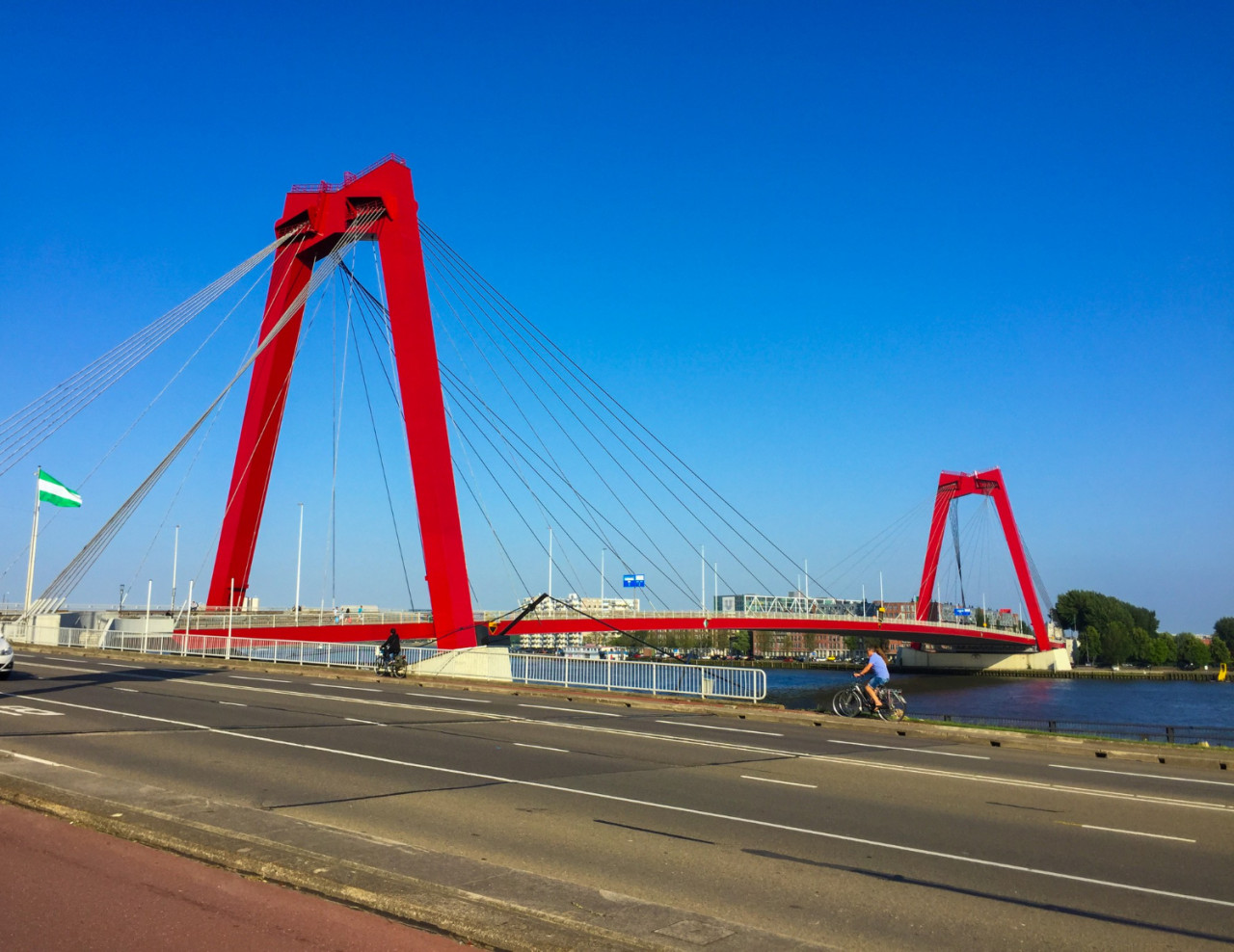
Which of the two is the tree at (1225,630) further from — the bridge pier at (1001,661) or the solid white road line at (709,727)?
the solid white road line at (709,727)

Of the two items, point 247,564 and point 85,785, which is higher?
point 247,564

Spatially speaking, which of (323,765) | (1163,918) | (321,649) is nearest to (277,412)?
(321,649)

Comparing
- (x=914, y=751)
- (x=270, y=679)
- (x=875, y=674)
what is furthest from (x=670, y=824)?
(x=270, y=679)

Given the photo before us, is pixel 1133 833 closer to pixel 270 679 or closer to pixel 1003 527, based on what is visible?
pixel 270 679

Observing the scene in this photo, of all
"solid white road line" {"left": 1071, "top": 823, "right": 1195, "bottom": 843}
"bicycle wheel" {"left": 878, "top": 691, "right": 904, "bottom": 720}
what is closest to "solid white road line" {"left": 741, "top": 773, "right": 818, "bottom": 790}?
"solid white road line" {"left": 1071, "top": 823, "right": 1195, "bottom": 843}

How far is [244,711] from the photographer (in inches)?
700

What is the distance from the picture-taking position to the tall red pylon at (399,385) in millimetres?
33562

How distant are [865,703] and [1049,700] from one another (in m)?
56.8

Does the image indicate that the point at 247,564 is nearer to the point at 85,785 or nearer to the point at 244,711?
the point at 244,711

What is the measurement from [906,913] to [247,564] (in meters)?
40.9

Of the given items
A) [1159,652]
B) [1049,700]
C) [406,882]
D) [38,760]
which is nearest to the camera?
[406,882]

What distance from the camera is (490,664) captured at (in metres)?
28.5

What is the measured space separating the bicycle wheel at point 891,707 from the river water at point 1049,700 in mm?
17776

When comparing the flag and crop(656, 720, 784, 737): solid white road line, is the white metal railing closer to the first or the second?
crop(656, 720, 784, 737): solid white road line
